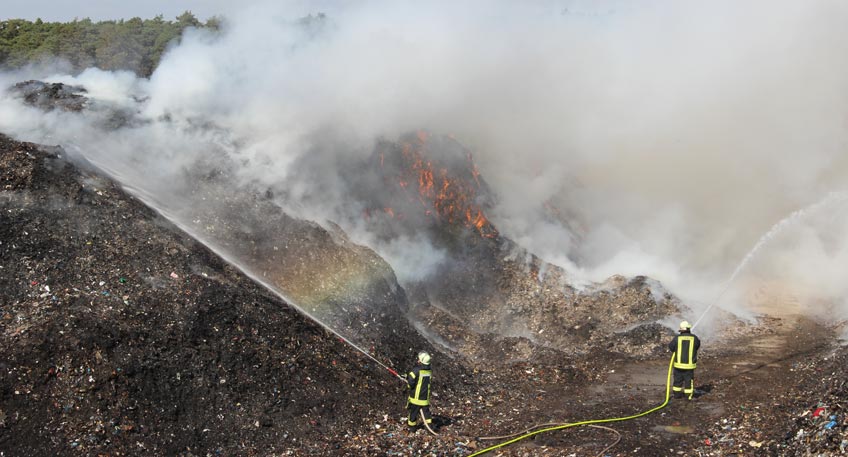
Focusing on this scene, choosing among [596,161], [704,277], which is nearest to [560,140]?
[596,161]

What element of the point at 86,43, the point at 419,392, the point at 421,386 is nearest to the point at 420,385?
the point at 421,386

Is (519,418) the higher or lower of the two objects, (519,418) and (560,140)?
the lower

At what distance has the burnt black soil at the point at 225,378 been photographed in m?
8.78

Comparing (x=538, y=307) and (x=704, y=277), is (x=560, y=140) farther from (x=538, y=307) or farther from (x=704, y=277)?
(x=538, y=307)

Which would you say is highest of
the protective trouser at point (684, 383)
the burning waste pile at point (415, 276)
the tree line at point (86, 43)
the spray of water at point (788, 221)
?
the tree line at point (86, 43)

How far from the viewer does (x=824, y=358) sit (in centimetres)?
1304

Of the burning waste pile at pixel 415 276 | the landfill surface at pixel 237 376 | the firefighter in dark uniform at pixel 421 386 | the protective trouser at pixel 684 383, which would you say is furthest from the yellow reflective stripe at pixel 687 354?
the firefighter in dark uniform at pixel 421 386

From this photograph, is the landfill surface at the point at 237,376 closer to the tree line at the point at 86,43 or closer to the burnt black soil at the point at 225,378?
the burnt black soil at the point at 225,378

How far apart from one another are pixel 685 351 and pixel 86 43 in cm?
4199

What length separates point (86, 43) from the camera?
40.5 metres

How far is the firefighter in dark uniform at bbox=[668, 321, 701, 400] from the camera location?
449 inches

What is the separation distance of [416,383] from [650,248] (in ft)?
57.1

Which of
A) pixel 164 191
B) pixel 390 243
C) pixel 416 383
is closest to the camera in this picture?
pixel 416 383

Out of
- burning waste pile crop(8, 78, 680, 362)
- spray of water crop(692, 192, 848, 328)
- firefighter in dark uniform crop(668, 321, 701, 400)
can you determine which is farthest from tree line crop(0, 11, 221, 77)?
firefighter in dark uniform crop(668, 321, 701, 400)
